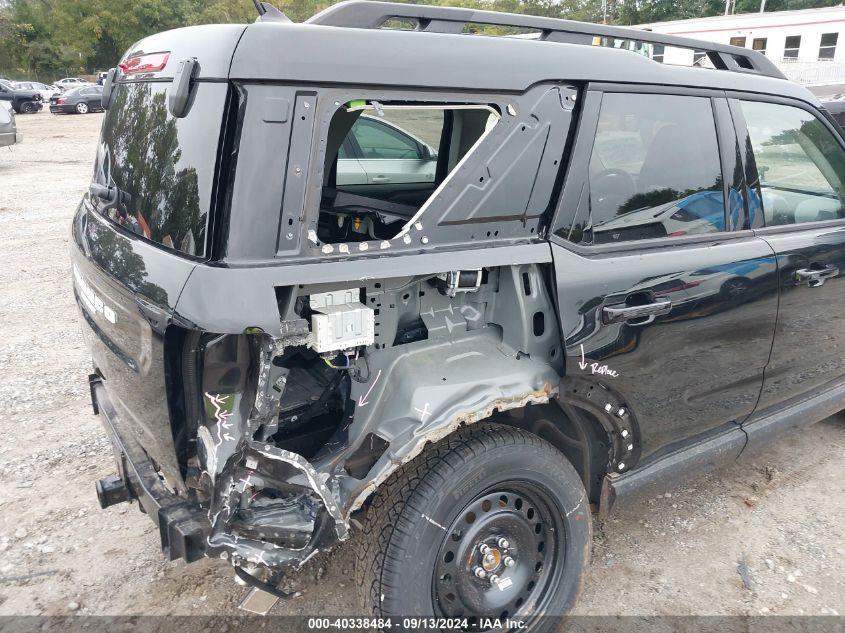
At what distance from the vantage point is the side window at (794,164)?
288 centimetres

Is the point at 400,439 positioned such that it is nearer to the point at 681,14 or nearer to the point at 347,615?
the point at 347,615

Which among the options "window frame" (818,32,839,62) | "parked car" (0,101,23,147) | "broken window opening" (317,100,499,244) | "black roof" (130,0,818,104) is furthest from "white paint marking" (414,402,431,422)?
"window frame" (818,32,839,62)

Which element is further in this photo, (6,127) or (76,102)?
(76,102)

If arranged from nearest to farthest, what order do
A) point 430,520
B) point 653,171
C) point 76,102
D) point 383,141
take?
point 430,520 < point 653,171 < point 383,141 < point 76,102

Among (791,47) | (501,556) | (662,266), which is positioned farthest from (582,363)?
(791,47)

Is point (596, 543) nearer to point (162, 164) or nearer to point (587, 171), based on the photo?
point (587, 171)

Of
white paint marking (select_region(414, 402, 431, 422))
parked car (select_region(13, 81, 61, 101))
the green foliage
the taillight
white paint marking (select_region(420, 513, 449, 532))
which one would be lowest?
white paint marking (select_region(420, 513, 449, 532))

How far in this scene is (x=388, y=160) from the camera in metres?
3.60

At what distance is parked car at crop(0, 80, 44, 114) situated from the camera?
2973 centimetres

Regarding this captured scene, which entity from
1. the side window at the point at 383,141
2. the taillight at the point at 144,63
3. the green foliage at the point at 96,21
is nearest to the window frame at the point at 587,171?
the side window at the point at 383,141

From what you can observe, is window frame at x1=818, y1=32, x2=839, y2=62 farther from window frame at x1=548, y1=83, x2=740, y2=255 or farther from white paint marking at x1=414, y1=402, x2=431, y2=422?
white paint marking at x1=414, y1=402, x2=431, y2=422

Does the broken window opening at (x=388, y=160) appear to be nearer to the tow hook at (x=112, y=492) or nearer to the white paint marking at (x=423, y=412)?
the white paint marking at (x=423, y=412)

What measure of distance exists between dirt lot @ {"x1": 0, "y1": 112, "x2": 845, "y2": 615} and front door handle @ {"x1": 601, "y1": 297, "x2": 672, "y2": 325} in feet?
3.98

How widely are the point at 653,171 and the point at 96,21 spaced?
187 ft
